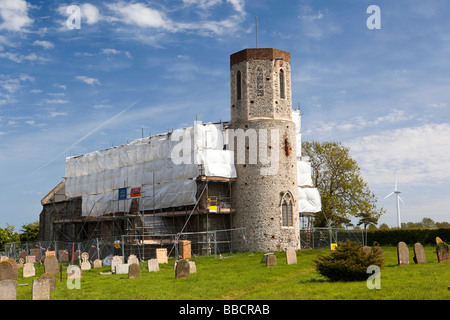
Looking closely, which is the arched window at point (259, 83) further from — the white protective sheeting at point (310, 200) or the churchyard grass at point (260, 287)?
the churchyard grass at point (260, 287)

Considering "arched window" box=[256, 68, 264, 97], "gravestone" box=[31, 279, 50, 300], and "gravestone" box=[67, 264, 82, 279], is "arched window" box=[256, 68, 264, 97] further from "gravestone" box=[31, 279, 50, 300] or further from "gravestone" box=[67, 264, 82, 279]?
"gravestone" box=[31, 279, 50, 300]

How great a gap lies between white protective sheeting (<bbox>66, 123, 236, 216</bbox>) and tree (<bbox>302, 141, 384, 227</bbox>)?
54.0 ft

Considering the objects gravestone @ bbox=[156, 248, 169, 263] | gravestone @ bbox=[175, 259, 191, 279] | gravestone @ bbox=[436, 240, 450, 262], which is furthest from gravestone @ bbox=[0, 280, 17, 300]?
gravestone @ bbox=[436, 240, 450, 262]

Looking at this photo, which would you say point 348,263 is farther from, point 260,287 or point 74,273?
point 74,273

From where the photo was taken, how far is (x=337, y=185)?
5256 centimetres

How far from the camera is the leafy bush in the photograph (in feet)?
60.2

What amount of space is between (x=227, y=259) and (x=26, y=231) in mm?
44847

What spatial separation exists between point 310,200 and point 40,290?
3422 cm

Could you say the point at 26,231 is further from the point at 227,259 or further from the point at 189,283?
the point at 189,283

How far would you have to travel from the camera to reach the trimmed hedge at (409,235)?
41.8 metres

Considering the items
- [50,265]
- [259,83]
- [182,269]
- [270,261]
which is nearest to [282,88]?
[259,83]

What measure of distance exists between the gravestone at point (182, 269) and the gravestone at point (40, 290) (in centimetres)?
669

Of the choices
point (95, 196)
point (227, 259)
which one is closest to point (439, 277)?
point (227, 259)

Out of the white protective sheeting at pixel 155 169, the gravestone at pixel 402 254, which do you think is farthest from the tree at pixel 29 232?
the gravestone at pixel 402 254
